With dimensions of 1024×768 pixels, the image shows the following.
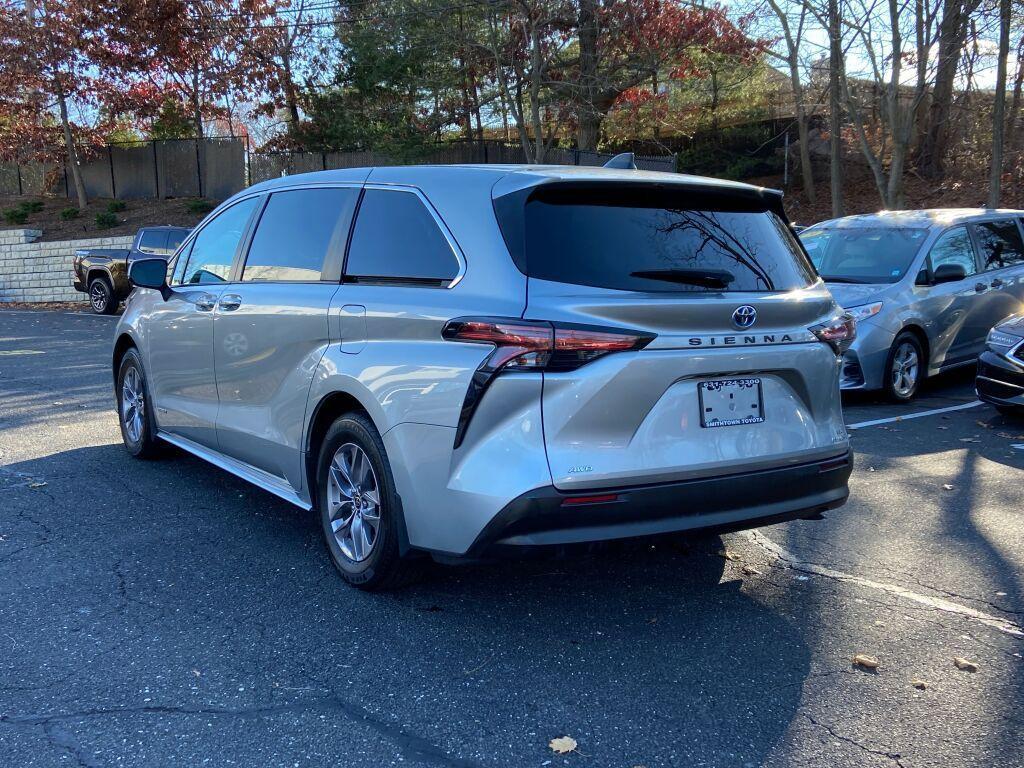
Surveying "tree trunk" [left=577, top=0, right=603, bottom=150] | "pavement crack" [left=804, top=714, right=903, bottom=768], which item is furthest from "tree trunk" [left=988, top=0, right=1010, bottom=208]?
"pavement crack" [left=804, top=714, right=903, bottom=768]

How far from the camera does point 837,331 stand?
13.3 ft

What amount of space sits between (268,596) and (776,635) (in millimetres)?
2172

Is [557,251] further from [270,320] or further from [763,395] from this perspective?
[270,320]

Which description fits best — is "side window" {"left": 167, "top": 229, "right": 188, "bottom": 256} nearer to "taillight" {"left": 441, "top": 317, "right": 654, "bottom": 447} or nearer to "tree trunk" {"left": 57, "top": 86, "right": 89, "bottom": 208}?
"tree trunk" {"left": 57, "top": 86, "right": 89, "bottom": 208}

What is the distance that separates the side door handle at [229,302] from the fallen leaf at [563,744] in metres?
2.98

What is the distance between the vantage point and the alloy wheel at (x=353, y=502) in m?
4.04

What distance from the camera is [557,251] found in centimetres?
354

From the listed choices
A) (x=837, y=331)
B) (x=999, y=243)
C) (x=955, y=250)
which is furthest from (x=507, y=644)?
(x=999, y=243)

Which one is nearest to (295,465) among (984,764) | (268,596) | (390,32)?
(268,596)

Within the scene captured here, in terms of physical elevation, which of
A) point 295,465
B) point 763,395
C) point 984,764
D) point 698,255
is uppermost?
point 698,255

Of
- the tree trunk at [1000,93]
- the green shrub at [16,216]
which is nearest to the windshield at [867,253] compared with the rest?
the tree trunk at [1000,93]

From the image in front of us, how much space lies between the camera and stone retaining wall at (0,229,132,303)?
75.3ft

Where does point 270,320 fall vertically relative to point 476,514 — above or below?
above

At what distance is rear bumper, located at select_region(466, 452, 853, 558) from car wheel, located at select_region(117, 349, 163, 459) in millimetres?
3631
